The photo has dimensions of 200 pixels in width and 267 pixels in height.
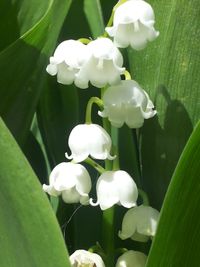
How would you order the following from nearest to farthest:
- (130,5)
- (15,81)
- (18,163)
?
(18,163) < (130,5) < (15,81)

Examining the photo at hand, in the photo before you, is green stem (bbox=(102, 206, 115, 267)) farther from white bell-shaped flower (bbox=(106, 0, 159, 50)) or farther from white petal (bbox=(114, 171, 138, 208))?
white bell-shaped flower (bbox=(106, 0, 159, 50))

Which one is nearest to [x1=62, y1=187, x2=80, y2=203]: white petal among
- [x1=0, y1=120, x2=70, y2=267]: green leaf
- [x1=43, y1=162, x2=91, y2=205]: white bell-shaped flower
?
[x1=43, y1=162, x2=91, y2=205]: white bell-shaped flower

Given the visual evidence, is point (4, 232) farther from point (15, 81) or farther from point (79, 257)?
point (15, 81)

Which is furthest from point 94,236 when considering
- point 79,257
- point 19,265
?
point 19,265

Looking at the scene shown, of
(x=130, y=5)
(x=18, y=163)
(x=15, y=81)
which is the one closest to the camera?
(x=18, y=163)

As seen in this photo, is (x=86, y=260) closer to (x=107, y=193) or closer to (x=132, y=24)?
(x=107, y=193)

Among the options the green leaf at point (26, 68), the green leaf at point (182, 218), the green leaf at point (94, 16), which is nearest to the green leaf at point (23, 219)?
the green leaf at point (182, 218)

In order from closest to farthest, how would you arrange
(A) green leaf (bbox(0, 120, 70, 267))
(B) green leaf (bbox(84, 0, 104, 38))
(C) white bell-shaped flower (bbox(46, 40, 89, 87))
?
(A) green leaf (bbox(0, 120, 70, 267)) → (C) white bell-shaped flower (bbox(46, 40, 89, 87)) → (B) green leaf (bbox(84, 0, 104, 38))
